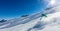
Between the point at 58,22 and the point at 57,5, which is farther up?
the point at 57,5

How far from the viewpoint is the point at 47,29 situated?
13297 mm

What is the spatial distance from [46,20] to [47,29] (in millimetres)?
2724

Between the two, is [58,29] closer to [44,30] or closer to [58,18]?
[44,30]

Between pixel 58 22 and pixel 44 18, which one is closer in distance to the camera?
pixel 58 22

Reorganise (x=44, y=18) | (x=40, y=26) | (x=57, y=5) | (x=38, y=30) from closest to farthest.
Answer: (x=38, y=30) < (x=40, y=26) < (x=44, y=18) < (x=57, y=5)

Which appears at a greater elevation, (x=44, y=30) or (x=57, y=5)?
(x=57, y=5)

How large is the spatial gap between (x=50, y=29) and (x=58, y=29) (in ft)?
3.06

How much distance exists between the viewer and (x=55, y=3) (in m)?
21.1

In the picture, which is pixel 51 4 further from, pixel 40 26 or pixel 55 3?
pixel 40 26

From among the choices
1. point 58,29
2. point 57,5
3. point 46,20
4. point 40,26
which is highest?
point 57,5

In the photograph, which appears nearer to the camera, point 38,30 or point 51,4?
point 38,30

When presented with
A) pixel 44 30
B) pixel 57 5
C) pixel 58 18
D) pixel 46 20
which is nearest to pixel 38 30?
pixel 44 30

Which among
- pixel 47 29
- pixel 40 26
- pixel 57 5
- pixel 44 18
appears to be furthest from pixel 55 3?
pixel 47 29

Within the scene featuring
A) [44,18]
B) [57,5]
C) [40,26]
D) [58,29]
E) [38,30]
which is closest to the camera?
[58,29]
